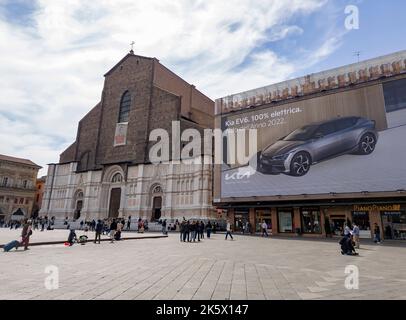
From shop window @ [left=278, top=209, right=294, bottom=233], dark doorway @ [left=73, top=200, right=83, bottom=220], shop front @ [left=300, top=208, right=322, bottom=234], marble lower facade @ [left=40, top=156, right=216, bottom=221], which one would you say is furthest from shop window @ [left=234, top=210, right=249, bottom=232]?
dark doorway @ [left=73, top=200, right=83, bottom=220]

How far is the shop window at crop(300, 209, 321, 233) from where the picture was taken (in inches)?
1101

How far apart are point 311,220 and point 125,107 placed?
35.9 meters

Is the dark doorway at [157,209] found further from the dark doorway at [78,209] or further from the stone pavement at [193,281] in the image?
the stone pavement at [193,281]

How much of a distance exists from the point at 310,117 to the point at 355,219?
10599 mm

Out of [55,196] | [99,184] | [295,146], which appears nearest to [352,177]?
[295,146]

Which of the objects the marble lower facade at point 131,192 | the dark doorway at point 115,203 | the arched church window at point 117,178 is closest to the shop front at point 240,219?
the marble lower facade at point 131,192

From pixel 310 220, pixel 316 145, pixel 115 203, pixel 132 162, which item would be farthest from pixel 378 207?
pixel 115 203

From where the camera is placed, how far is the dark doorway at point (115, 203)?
45250mm

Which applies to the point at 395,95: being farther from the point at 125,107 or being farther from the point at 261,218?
the point at 125,107

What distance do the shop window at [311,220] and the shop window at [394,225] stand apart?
5.51m

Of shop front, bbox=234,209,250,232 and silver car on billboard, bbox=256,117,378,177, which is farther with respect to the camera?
shop front, bbox=234,209,250,232

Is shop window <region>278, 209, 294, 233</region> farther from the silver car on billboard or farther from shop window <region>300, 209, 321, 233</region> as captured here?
the silver car on billboard

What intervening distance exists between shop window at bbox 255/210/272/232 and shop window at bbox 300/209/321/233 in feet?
11.5

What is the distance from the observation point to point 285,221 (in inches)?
1183
